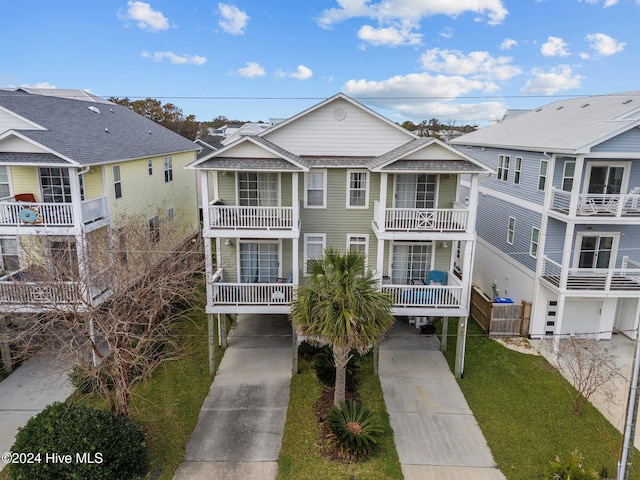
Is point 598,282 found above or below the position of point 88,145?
below

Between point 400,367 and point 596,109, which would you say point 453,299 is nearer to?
point 400,367

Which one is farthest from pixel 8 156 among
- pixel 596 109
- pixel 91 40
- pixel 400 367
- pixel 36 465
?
pixel 596 109

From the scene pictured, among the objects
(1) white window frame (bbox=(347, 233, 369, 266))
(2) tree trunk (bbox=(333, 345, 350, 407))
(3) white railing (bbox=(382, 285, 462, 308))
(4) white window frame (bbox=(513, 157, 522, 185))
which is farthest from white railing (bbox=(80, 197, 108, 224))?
(4) white window frame (bbox=(513, 157, 522, 185))

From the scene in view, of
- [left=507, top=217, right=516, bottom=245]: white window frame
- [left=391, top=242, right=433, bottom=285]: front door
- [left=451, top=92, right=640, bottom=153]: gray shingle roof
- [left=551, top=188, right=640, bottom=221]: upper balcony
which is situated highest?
[left=451, top=92, right=640, bottom=153]: gray shingle roof

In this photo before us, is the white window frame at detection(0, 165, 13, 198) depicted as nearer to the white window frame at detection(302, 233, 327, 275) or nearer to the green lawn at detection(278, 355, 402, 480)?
the white window frame at detection(302, 233, 327, 275)

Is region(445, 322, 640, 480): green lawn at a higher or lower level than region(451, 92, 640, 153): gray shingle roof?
lower

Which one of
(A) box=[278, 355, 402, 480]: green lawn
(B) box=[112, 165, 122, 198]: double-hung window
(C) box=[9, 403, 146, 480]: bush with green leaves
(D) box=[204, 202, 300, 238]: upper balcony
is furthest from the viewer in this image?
(B) box=[112, 165, 122, 198]: double-hung window

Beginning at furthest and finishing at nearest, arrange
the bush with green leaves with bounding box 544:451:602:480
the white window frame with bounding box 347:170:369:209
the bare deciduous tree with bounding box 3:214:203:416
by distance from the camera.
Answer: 1. the white window frame with bounding box 347:170:369:209
2. the bare deciduous tree with bounding box 3:214:203:416
3. the bush with green leaves with bounding box 544:451:602:480
